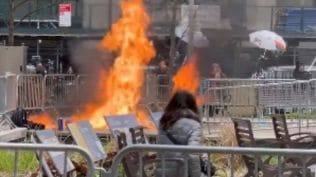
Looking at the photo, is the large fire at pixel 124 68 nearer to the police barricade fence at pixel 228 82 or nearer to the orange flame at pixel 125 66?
the orange flame at pixel 125 66

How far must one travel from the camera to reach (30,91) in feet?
61.2

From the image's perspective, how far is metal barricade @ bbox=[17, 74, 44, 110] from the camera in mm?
18047

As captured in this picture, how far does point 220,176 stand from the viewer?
949 cm

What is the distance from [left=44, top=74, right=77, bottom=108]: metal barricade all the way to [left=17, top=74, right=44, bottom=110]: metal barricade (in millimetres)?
353

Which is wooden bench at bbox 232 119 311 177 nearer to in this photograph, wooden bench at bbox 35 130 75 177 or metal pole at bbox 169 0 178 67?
wooden bench at bbox 35 130 75 177

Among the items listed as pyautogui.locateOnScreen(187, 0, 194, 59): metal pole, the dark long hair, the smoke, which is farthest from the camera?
pyautogui.locateOnScreen(187, 0, 194, 59): metal pole

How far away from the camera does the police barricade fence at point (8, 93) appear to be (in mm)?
16016

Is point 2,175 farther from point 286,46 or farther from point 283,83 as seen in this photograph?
point 286,46

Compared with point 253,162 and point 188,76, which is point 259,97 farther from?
point 253,162

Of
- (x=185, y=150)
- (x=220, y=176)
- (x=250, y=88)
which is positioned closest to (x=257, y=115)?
(x=250, y=88)

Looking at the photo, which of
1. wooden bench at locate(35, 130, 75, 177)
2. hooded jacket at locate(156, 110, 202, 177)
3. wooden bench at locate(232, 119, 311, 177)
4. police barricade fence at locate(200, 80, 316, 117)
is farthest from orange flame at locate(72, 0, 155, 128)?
hooded jacket at locate(156, 110, 202, 177)

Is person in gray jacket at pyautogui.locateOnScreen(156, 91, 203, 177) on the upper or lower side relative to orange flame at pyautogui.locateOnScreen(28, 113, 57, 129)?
upper

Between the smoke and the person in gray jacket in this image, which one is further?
the smoke

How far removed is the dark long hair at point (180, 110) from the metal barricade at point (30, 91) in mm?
10152
